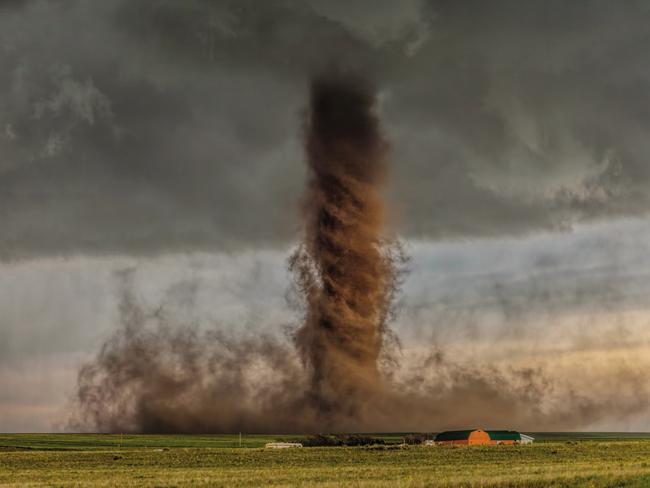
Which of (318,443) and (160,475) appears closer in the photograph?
(160,475)

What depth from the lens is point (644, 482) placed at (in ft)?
151

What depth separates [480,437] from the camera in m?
141

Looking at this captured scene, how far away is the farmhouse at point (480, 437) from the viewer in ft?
461

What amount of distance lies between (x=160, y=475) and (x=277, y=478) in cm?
1084

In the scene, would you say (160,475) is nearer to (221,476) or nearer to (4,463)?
(221,476)

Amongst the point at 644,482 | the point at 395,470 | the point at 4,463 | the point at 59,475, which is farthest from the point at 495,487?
the point at 4,463

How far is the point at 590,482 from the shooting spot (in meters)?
46.1

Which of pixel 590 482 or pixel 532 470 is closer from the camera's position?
pixel 590 482

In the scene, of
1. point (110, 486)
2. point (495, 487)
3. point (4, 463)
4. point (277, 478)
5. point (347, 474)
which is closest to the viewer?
point (495, 487)

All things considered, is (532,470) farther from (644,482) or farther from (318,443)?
(318,443)

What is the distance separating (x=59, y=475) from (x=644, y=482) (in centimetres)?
4352

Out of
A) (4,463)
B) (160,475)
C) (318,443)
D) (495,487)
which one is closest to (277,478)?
(160,475)

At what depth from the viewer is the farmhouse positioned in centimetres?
14050

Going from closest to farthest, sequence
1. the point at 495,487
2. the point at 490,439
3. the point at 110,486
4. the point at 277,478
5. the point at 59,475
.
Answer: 1. the point at 495,487
2. the point at 110,486
3. the point at 277,478
4. the point at 59,475
5. the point at 490,439
